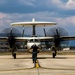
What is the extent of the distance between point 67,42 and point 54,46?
196 inches

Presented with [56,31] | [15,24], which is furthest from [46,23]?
[15,24]

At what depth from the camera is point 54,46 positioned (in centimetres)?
3691

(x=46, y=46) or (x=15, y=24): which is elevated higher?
(x=15, y=24)

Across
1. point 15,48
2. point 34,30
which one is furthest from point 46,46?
point 15,48

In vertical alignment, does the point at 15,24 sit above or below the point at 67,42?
above

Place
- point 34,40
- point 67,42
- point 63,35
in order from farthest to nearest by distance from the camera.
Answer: point 67,42 < point 63,35 < point 34,40

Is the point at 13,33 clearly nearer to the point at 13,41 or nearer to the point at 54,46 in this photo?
the point at 13,41

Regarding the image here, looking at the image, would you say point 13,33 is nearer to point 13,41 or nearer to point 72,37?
point 13,41

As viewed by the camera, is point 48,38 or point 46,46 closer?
point 48,38

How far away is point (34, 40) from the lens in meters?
35.8

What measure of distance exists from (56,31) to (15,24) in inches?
225

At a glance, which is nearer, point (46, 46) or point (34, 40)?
point (34, 40)

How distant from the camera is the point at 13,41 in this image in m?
37.0

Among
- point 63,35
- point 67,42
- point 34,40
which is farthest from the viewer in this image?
point 67,42
